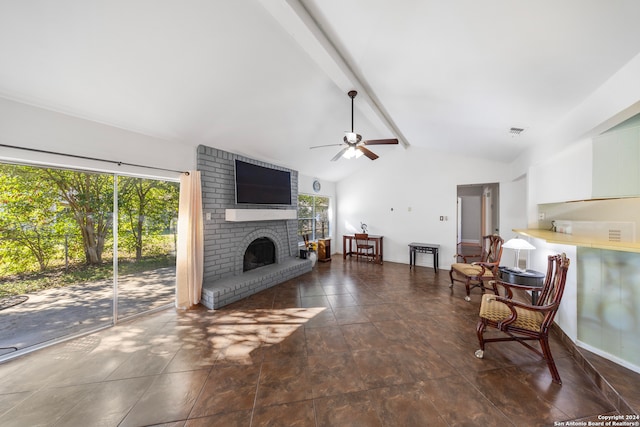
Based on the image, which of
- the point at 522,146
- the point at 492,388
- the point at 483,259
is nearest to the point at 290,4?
the point at 492,388

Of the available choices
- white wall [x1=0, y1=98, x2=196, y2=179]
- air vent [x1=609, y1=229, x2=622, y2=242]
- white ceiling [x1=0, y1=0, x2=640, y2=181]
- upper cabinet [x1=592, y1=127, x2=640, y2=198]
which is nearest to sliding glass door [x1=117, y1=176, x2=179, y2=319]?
white wall [x1=0, y1=98, x2=196, y2=179]

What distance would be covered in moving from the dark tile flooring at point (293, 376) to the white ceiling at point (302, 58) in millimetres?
2545

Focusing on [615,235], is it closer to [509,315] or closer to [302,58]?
[509,315]

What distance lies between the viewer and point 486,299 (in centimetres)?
232

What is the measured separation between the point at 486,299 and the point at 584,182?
5.67ft

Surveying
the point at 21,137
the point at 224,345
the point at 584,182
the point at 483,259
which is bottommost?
the point at 224,345

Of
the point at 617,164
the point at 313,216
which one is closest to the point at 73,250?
the point at 313,216

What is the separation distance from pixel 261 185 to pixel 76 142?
2483 millimetres

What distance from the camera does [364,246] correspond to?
19.9 feet

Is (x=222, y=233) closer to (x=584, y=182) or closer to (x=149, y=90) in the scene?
(x=149, y=90)

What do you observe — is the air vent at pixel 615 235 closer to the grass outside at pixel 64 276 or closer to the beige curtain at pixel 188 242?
the beige curtain at pixel 188 242

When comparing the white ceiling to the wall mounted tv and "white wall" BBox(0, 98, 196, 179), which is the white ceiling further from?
the wall mounted tv

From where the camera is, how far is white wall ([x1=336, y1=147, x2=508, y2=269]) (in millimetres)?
5151

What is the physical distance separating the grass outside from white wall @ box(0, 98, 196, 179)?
1.18 meters
